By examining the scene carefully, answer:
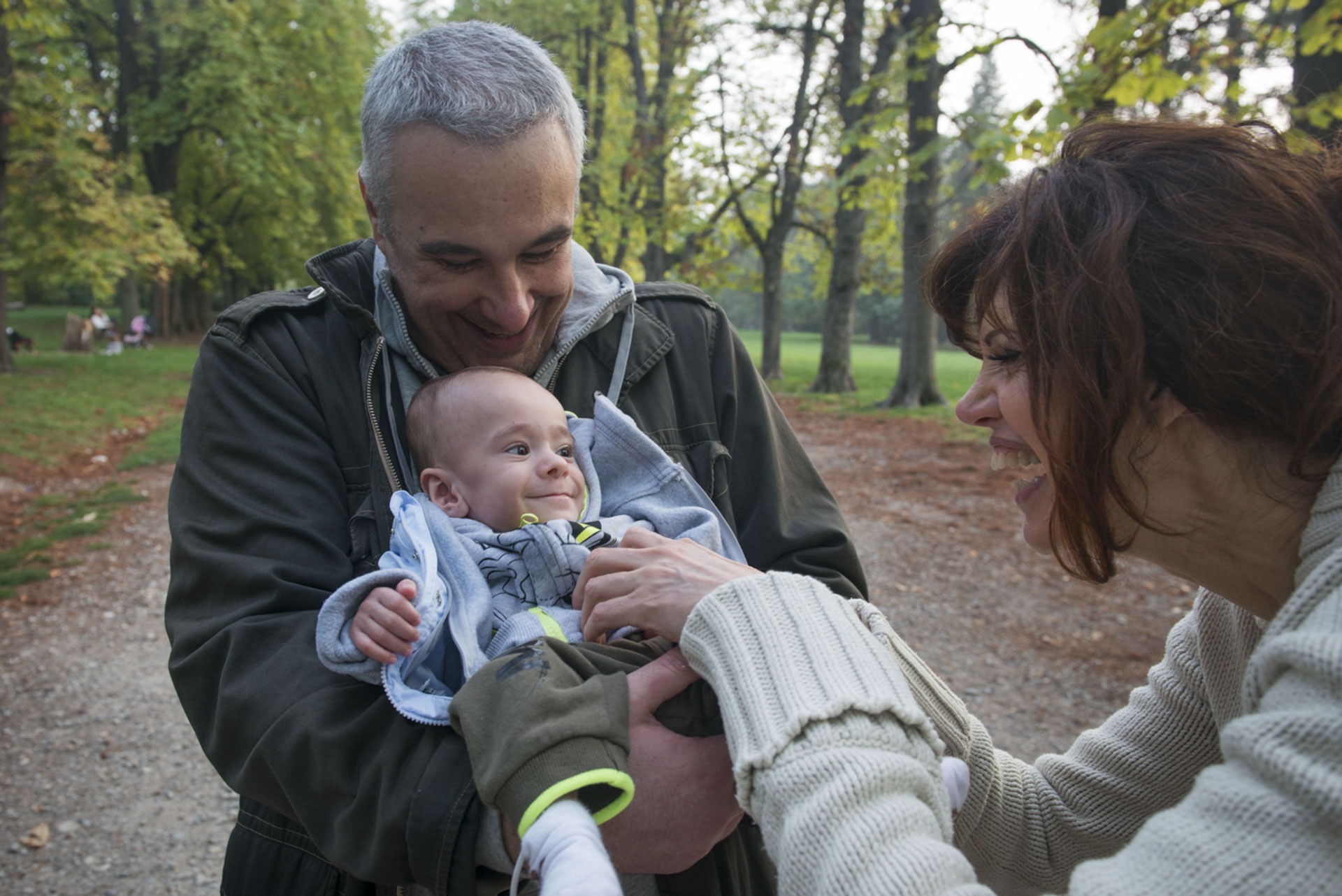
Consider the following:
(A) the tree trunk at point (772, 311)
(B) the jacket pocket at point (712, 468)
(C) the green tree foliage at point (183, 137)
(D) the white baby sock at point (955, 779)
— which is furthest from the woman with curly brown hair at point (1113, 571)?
(A) the tree trunk at point (772, 311)

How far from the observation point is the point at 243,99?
2345 cm

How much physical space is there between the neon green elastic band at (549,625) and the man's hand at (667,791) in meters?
0.29

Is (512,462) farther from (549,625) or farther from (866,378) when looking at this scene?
(866,378)

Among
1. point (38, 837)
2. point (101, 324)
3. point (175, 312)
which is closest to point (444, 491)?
point (38, 837)

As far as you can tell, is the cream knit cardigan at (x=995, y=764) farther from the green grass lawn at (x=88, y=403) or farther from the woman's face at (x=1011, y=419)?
the green grass lawn at (x=88, y=403)

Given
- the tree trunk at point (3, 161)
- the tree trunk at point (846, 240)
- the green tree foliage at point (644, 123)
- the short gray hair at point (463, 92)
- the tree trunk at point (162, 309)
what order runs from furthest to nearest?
1. the tree trunk at point (162, 309)
2. the green tree foliage at point (644, 123)
3. the tree trunk at point (846, 240)
4. the tree trunk at point (3, 161)
5. the short gray hair at point (463, 92)

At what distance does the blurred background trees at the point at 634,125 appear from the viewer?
9039 millimetres

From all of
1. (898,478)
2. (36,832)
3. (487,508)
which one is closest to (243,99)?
(898,478)

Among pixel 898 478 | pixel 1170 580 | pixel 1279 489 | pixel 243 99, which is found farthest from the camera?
pixel 243 99

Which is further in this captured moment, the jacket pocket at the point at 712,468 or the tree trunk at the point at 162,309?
the tree trunk at the point at 162,309

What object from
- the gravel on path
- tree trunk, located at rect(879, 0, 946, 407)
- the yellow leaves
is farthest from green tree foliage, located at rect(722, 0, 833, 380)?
the gravel on path

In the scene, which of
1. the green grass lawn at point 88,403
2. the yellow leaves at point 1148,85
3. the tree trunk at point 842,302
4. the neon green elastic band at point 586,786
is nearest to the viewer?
the neon green elastic band at point 586,786

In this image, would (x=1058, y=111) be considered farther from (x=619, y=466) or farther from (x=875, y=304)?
(x=875, y=304)

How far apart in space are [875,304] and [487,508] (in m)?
60.6
